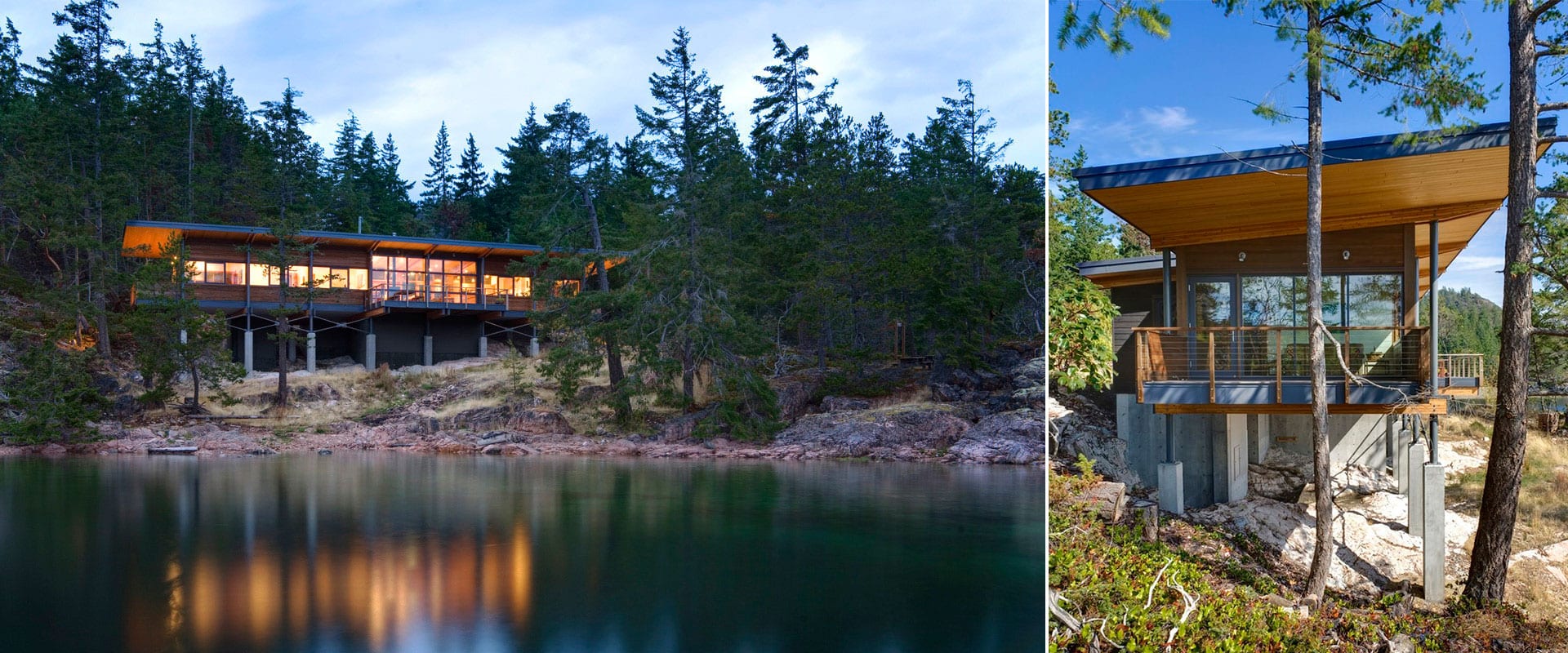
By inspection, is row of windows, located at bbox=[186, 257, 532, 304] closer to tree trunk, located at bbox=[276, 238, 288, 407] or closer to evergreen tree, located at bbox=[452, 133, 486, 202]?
tree trunk, located at bbox=[276, 238, 288, 407]

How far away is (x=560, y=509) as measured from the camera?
10914 millimetres

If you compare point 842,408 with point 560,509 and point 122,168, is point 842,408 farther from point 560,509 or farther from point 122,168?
point 122,168

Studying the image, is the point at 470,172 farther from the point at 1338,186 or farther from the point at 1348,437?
the point at 1338,186

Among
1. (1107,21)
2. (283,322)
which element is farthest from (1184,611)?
(283,322)

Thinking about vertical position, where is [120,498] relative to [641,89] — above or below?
below

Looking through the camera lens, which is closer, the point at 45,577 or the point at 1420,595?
the point at 1420,595

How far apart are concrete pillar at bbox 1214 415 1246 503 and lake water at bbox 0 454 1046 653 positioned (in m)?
3.16

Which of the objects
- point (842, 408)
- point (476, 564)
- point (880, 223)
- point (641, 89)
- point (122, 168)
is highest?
point (641, 89)

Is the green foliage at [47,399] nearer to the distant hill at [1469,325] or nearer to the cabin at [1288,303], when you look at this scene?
the cabin at [1288,303]

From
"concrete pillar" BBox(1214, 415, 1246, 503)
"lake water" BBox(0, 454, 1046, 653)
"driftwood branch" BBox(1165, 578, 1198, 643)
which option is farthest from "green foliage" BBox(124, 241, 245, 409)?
"driftwood branch" BBox(1165, 578, 1198, 643)

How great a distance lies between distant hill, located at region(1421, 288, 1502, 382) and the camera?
405 cm

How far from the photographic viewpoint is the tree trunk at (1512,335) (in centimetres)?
350

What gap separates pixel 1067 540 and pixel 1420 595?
56.4 inches

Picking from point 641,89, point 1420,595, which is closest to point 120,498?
point 1420,595
